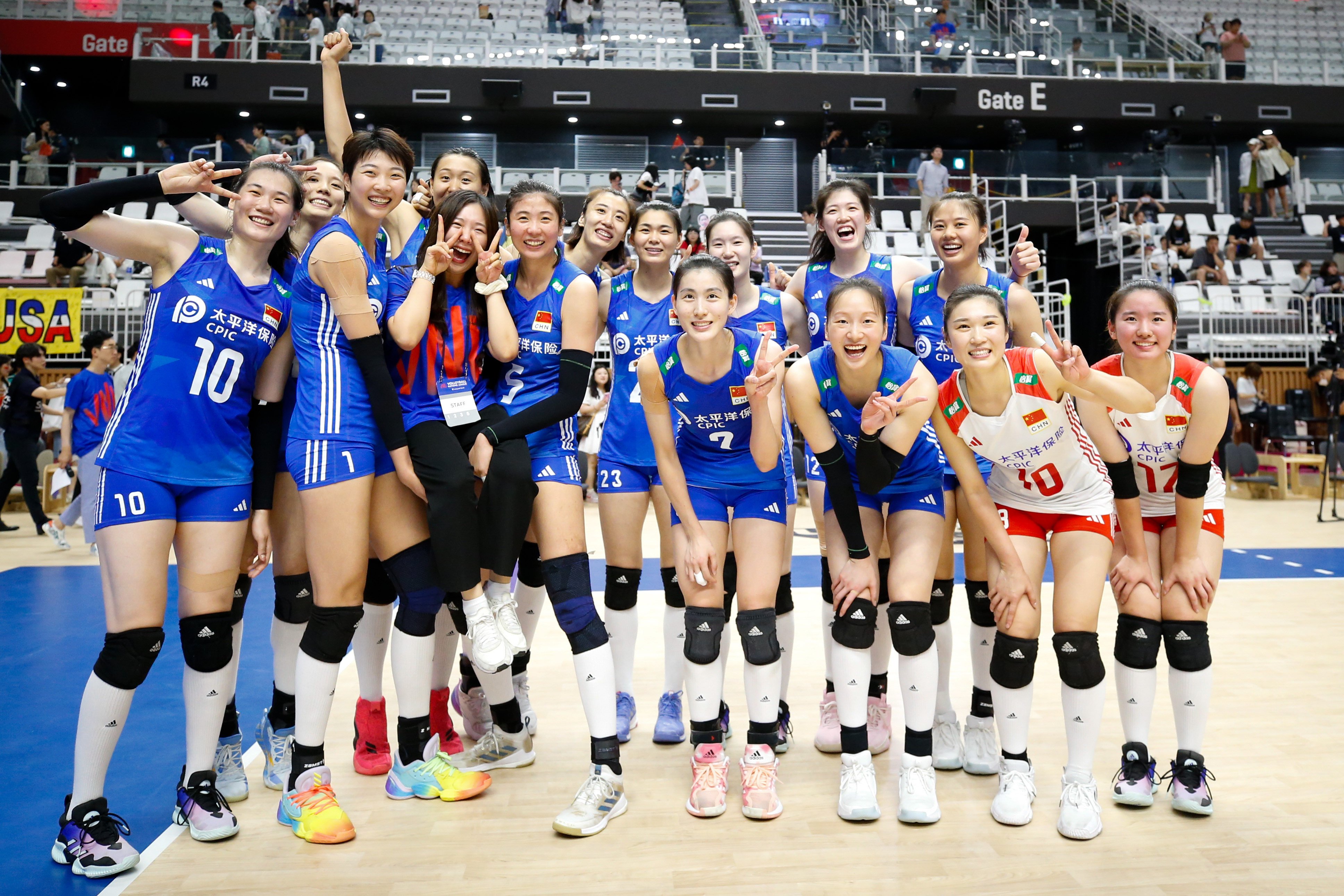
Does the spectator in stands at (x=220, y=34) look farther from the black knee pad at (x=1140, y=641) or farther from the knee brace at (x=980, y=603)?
the black knee pad at (x=1140, y=641)

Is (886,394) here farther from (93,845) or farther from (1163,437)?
(93,845)

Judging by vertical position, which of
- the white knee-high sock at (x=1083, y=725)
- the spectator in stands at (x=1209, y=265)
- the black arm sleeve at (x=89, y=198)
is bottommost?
the white knee-high sock at (x=1083, y=725)

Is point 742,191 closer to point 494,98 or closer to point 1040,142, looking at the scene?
point 494,98

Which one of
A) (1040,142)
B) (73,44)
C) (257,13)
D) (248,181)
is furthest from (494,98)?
(248,181)

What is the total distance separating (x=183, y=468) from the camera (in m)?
2.62

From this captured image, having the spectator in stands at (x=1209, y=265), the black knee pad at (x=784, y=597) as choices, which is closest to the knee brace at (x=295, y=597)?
the black knee pad at (x=784, y=597)

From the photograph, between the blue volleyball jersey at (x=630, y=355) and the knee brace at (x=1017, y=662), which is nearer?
the knee brace at (x=1017, y=662)

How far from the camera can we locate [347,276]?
8.85ft

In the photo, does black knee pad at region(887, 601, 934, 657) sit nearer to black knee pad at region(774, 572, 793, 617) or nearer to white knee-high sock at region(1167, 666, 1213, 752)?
black knee pad at region(774, 572, 793, 617)

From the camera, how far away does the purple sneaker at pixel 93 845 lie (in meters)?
2.45

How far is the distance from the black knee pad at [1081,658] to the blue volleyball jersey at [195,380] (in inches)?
100

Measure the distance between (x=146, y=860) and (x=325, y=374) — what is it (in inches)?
57.4

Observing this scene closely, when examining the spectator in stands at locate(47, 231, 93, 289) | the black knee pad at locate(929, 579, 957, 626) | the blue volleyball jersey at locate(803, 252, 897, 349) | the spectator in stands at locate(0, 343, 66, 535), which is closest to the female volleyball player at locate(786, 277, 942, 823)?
the black knee pad at locate(929, 579, 957, 626)

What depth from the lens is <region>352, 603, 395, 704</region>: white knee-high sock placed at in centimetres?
325
